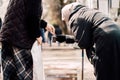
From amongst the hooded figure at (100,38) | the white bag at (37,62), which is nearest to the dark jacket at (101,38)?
the hooded figure at (100,38)

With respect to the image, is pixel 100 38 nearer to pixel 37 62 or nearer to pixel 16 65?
pixel 16 65

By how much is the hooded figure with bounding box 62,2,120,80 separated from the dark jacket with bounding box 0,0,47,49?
1.85 feet

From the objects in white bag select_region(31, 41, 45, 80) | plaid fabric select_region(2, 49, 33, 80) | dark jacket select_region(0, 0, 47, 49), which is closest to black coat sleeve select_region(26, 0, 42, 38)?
dark jacket select_region(0, 0, 47, 49)

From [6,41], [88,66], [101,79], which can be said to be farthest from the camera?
[88,66]

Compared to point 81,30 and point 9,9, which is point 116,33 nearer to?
point 81,30

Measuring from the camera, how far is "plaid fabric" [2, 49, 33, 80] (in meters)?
4.86

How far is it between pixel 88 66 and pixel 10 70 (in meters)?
7.18

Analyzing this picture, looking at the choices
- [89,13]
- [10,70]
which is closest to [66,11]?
[89,13]

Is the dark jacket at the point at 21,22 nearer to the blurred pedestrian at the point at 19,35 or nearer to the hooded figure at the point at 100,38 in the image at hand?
the blurred pedestrian at the point at 19,35

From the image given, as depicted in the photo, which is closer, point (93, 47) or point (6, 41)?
point (6, 41)

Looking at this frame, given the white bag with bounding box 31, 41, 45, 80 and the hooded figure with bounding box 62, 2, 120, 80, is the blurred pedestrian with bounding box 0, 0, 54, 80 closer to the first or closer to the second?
the hooded figure with bounding box 62, 2, 120, 80

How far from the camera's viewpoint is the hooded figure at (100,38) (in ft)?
16.1

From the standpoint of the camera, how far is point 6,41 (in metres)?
4.76

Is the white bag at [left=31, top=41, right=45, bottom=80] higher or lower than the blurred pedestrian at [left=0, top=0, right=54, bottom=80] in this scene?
lower
